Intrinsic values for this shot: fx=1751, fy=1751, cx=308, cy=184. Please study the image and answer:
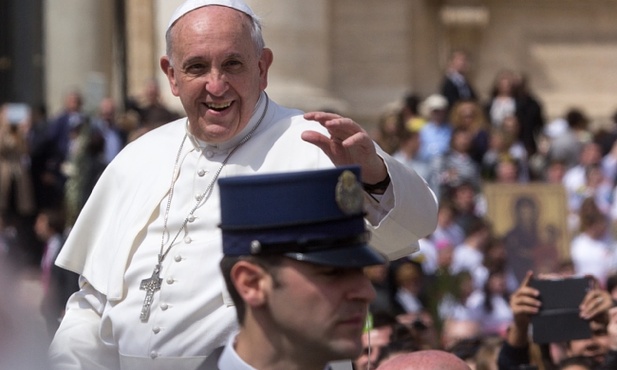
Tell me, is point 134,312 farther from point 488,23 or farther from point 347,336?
point 488,23

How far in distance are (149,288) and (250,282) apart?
1369 mm

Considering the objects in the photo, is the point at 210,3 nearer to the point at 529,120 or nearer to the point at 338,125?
the point at 338,125

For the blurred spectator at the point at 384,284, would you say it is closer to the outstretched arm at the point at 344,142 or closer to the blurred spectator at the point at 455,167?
the blurred spectator at the point at 455,167

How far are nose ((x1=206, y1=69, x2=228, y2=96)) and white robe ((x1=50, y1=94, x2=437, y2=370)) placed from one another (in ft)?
0.81

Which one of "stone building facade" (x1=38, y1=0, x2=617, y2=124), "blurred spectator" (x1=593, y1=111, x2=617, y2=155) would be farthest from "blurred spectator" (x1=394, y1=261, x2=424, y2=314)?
"stone building facade" (x1=38, y1=0, x2=617, y2=124)

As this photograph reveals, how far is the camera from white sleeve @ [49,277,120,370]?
15.1ft

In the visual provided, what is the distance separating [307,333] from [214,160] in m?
1.57

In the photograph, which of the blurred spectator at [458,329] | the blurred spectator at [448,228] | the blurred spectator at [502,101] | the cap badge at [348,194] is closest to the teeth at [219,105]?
the cap badge at [348,194]

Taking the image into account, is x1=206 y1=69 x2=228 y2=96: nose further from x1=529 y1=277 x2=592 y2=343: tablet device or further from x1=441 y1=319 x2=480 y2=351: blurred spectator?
x1=441 y1=319 x2=480 y2=351: blurred spectator

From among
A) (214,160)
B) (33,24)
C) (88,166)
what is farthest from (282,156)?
(33,24)

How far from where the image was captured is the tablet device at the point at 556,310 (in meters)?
5.73

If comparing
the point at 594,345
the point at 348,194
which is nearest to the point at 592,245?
the point at 594,345

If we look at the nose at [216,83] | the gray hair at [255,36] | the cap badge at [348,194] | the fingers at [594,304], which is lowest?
the fingers at [594,304]

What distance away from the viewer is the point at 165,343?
14.9 ft
